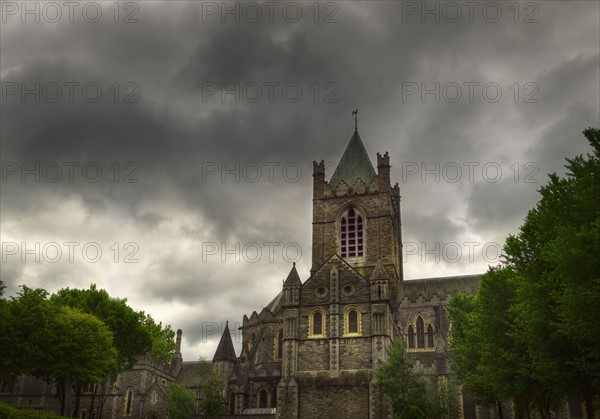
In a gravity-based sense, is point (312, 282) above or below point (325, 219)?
below

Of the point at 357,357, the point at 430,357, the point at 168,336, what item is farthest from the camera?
the point at 168,336

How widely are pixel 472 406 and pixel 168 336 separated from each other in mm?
46467

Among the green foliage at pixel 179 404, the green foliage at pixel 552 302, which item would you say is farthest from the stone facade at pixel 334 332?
the green foliage at pixel 552 302

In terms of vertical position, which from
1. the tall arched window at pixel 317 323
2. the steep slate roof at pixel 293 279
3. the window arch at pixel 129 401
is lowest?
the window arch at pixel 129 401

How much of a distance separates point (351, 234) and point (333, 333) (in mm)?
16979

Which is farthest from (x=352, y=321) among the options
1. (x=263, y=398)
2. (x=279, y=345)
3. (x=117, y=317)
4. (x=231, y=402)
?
(x=117, y=317)

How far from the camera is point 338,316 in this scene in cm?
4675

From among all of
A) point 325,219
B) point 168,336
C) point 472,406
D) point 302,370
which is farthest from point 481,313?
point 168,336

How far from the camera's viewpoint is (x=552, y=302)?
25.0m

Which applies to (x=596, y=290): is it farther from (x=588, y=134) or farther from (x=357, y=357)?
(x=357, y=357)

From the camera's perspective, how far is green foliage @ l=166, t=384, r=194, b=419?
165 ft

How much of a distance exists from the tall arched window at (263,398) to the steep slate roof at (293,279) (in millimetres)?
10194

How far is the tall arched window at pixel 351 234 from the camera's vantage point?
6044 cm

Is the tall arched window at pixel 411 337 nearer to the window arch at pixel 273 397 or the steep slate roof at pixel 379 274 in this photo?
the steep slate roof at pixel 379 274
